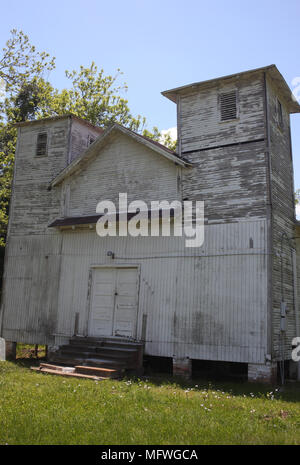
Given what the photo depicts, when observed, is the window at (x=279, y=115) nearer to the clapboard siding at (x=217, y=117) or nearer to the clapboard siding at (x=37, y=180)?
the clapboard siding at (x=217, y=117)

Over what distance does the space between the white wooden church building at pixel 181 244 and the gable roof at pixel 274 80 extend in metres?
0.04

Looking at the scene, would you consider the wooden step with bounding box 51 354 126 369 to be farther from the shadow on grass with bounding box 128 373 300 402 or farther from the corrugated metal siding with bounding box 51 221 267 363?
the corrugated metal siding with bounding box 51 221 267 363

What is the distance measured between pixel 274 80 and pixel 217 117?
Result: 2183 millimetres

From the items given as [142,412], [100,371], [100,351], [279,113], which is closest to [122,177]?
[279,113]

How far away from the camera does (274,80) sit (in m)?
14.2

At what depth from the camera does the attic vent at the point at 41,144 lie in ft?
58.5

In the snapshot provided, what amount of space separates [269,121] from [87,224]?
6.73 m

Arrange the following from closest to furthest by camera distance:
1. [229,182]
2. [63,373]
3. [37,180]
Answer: [63,373] → [229,182] → [37,180]

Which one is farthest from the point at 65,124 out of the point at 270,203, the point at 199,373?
the point at 199,373

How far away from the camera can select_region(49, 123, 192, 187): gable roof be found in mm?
14320

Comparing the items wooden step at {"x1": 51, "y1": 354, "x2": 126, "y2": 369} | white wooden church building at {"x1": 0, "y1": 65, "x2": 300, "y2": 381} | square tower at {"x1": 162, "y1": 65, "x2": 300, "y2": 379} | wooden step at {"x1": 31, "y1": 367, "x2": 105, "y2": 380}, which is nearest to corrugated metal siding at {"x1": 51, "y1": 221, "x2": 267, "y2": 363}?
white wooden church building at {"x1": 0, "y1": 65, "x2": 300, "y2": 381}

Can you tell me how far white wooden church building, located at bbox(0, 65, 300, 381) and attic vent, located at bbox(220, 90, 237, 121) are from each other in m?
0.03

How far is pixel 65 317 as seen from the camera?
15367 millimetres

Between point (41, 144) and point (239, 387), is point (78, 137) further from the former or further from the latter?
point (239, 387)
